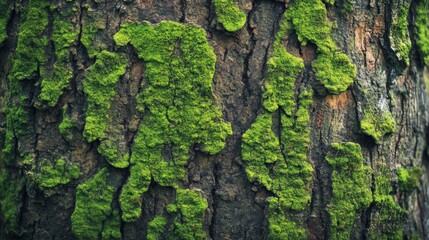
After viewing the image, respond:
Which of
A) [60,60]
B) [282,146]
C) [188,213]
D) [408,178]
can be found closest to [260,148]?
[282,146]

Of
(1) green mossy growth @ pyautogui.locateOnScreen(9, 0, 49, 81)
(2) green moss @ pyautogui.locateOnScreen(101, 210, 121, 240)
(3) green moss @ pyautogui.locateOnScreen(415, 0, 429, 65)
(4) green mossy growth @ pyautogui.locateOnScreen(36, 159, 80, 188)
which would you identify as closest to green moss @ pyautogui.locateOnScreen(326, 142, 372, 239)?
(3) green moss @ pyautogui.locateOnScreen(415, 0, 429, 65)

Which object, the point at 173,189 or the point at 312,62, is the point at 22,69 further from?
the point at 312,62

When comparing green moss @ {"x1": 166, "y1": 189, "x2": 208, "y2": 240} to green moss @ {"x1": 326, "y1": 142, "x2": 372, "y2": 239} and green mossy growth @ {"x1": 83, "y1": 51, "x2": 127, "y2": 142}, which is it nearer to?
green mossy growth @ {"x1": 83, "y1": 51, "x2": 127, "y2": 142}

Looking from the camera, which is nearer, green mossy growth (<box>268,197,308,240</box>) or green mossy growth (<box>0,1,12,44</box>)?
green mossy growth (<box>268,197,308,240</box>)

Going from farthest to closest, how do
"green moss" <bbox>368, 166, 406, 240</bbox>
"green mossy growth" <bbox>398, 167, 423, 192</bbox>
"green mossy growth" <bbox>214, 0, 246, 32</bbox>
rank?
"green mossy growth" <bbox>398, 167, 423, 192</bbox> < "green moss" <bbox>368, 166, 406, 240</bbox> < "green mossy growth" <bbox>214, 0, 246, 32</bbox>

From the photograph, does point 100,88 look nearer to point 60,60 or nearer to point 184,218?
point 60,60

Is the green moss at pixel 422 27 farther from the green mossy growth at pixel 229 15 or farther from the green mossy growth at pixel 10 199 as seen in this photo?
the green mossy growth at pixel 10 199

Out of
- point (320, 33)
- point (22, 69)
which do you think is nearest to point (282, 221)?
point (320, 33)

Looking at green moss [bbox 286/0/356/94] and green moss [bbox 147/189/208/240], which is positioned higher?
green moss [bbox 286/0/356/94]
